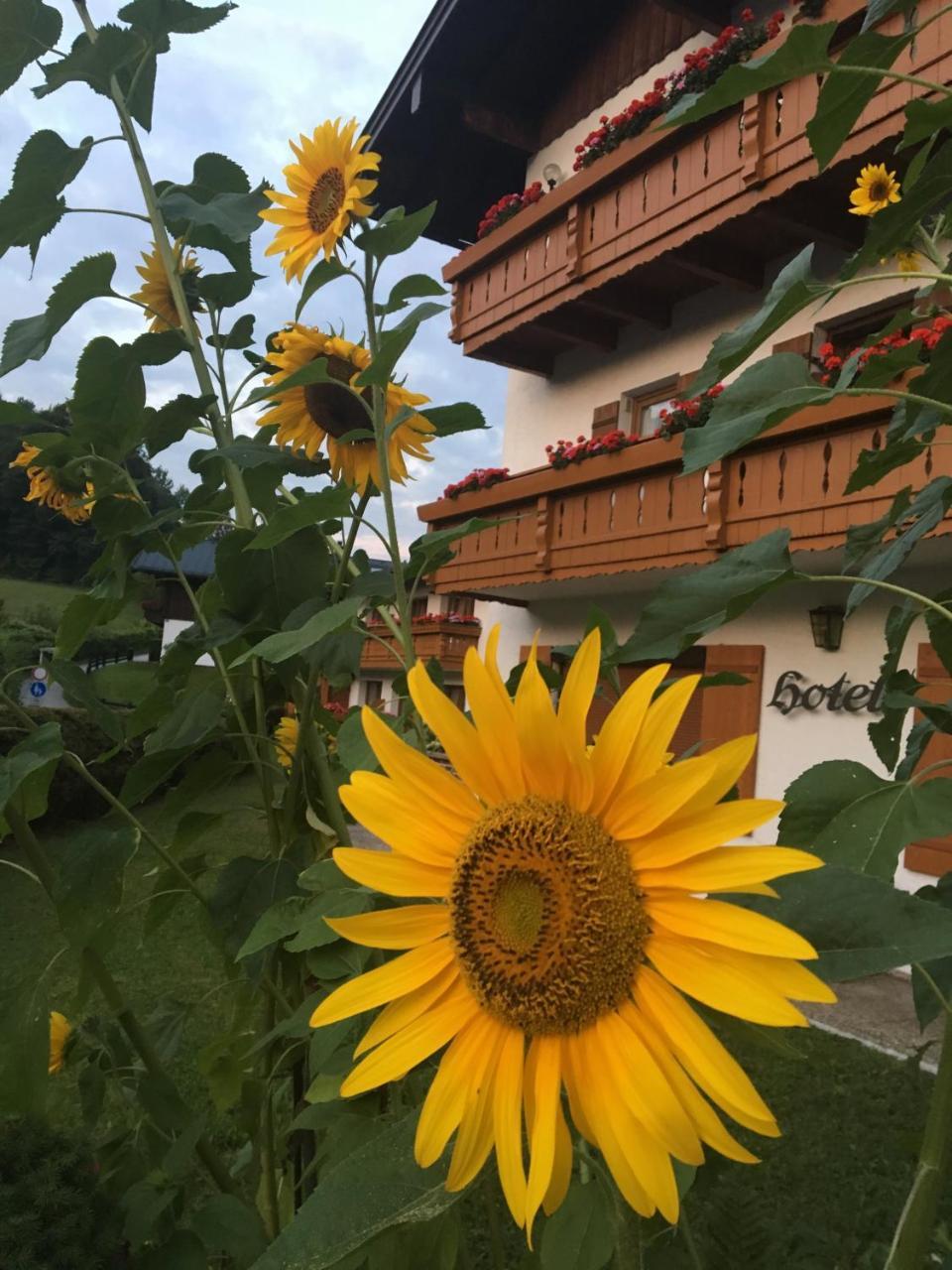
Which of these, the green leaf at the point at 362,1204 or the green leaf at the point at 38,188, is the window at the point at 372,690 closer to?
the green leaf at the point at 38,188

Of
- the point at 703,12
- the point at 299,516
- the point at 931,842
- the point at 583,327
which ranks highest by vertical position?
the point at 703,12

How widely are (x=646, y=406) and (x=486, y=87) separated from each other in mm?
3582

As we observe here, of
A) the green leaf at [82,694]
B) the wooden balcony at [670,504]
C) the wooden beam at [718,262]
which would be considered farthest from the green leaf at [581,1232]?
the wooden beam at [718,262]

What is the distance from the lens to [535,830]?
508 mm

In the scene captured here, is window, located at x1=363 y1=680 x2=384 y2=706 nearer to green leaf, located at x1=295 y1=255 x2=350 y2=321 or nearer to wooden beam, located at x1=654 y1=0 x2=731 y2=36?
wooden beam, located at x1=654 y1=0 x2=731 y2=36

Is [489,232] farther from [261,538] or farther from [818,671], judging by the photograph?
[261,538]

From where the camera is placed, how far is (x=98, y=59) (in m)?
1.06

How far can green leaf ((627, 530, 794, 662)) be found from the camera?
74 cm

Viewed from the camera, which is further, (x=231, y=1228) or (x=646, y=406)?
(x=646, y=406)

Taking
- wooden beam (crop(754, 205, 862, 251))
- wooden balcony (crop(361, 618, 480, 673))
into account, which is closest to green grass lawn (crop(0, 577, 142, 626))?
wooden balcony (crop(361, 618, 480, 673))

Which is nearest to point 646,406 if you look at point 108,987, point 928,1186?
point 108,987

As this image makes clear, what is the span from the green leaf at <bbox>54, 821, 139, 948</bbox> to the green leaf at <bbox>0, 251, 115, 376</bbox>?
1.83 ft

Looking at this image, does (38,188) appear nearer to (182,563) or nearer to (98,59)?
(98,59)

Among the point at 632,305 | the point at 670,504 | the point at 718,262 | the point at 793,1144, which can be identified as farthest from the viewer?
the point at 632,305
